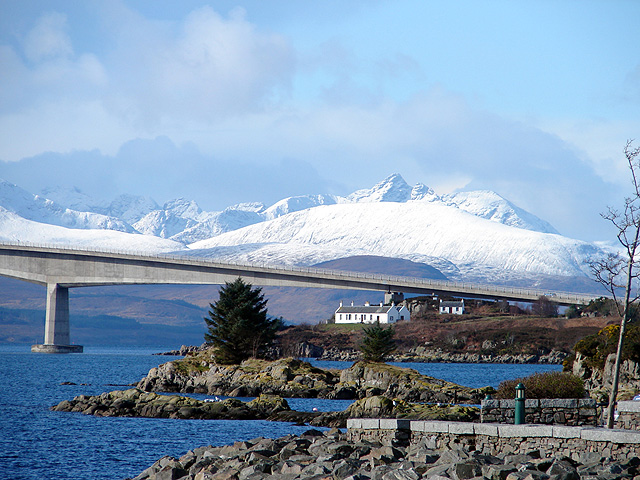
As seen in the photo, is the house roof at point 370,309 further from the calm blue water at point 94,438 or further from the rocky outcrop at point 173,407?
the rocky outcrop at point 173,407

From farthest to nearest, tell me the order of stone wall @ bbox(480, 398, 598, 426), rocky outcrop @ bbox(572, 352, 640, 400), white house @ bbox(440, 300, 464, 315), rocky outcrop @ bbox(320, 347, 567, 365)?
white house @ bbox(440, 300, 464, 315) < rocky outcrop @ bbox(320, 347, 567, 365) < rocky outcrop @ bbox(572, 352, 640, 400) < stone wall @ bbox(480, 398, 598, 426)

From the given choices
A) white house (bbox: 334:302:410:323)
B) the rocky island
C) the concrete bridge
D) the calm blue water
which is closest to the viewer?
the calm blue water

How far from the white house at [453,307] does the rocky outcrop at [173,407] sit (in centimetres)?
12549

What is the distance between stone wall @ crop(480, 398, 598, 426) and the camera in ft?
70.6

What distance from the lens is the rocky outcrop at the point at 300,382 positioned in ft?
190

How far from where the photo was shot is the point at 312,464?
826 inches

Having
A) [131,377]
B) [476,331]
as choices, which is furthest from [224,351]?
[476,331]

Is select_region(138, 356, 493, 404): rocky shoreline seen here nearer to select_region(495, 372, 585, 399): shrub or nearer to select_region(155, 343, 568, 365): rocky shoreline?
select_region(495, 372, 585, 399): shrub

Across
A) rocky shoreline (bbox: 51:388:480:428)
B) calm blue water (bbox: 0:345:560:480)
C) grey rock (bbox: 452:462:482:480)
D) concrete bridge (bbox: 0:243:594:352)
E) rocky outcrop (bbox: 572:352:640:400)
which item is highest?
concrete bridge (bbox: 0:243:594:352)

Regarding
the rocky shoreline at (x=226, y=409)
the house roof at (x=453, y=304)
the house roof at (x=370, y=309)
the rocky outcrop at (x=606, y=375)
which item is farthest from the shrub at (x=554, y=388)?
the house roof at (x=453, y=304)

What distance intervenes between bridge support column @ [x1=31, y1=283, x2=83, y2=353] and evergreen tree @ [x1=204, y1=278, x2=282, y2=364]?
62.0 metres

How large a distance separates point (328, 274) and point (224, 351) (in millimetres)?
58642

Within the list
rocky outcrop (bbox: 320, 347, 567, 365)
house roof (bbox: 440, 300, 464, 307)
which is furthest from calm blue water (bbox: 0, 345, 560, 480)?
house roof (bbox: 440, 300, 464, 307)

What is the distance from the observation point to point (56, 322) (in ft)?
446
